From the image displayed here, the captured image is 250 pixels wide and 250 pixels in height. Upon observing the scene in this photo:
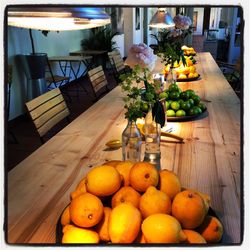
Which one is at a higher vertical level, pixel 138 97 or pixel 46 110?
pixel 138 97

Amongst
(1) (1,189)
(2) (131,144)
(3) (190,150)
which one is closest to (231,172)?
(3) (190,150)

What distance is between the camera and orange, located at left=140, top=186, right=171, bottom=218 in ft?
1.71

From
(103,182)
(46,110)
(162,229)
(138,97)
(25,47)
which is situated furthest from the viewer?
(25,47)

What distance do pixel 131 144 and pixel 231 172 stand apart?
31 centimetres

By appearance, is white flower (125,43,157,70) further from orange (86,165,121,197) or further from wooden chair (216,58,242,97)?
orange (86,165,121,197)

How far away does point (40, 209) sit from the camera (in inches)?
28.2

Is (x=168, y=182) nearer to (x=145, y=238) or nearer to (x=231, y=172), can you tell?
(x=145, y=238)

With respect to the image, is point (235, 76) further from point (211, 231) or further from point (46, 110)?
A: point (46, 110)

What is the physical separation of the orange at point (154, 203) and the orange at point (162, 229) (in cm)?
2

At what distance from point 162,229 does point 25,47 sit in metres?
3.58

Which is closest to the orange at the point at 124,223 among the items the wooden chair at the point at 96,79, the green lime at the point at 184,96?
the green lime at the point at 184,96

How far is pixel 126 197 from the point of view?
1.84 feet

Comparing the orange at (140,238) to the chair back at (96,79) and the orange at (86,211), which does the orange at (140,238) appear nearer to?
the orange at (86,211)

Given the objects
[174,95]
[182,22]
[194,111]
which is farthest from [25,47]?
[194,111]
